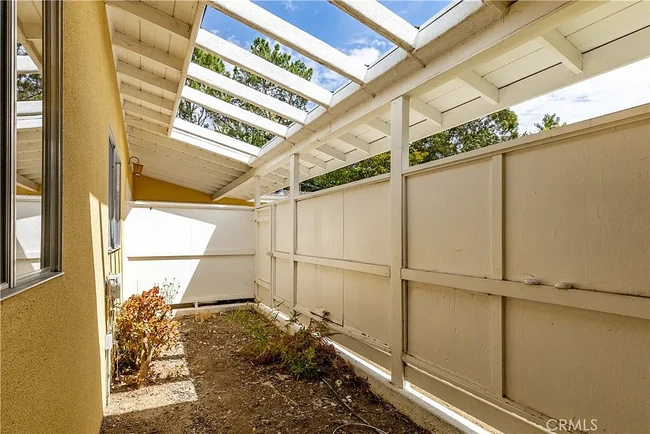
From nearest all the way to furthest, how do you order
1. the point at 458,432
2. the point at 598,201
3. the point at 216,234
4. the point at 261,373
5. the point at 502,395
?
the point at 598,201 → the point at 502,395 → the point at 458,432 → the point at 261,373 → the point at 216,234

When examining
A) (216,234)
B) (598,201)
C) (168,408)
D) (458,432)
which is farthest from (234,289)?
(598,201)

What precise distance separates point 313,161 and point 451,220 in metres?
4.03

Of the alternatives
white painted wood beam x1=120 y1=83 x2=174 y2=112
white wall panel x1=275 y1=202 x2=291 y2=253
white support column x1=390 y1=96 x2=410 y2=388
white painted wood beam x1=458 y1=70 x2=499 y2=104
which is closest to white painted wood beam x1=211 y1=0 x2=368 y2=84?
white support column x1=390 y1=96 x2=410 y2=388

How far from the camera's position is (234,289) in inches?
271

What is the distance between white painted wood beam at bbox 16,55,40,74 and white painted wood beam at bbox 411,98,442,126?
2857 mm

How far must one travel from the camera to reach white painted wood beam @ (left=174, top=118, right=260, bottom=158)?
5.55 metres

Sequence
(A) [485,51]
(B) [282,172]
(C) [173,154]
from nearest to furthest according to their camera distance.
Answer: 1. (A) [485,51]
2. (C) [173,154]
3. (B) [282,172]

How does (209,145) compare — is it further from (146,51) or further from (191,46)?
(191,46)

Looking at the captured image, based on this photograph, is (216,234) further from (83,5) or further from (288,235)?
(83,5)

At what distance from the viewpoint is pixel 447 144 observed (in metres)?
15.9

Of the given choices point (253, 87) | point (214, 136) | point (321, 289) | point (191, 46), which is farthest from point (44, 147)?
point (253, 87)

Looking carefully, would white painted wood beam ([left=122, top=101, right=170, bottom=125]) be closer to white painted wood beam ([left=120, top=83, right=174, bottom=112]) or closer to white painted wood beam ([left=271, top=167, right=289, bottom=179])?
white painted wood beam ([left=120, top=83, right=174, bottom=112])

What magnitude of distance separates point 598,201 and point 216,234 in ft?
19.8

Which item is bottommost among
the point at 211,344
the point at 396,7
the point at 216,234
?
the point at 211,344
